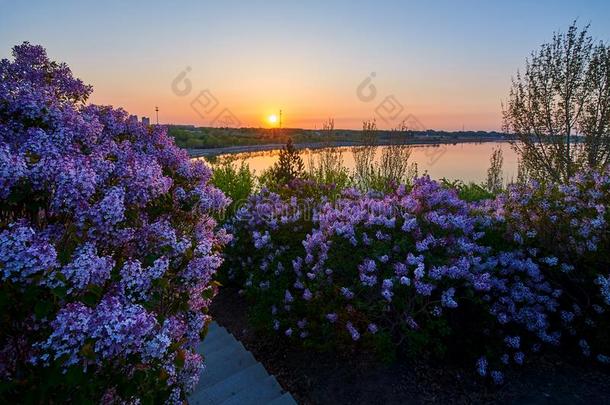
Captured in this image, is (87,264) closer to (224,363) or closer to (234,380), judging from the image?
(234,380)

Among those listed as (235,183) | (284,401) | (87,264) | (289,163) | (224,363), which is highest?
(87,264)

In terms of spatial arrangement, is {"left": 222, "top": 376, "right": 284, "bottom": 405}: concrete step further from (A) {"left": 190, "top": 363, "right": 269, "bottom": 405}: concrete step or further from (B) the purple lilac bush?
(B) the purple lilac bush

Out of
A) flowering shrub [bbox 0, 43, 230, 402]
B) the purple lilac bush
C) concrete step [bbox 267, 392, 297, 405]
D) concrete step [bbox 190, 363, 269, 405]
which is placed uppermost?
flowering shrub [bbox 0, 43, 230, 402]

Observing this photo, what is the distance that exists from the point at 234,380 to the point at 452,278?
234 centimetres

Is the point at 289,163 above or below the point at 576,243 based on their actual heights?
above

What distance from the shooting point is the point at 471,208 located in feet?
18.6

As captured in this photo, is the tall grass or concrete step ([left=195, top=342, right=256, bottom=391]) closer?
concrete step ([left=195, top=342, right=256, bottom=391])

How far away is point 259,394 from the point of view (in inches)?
158

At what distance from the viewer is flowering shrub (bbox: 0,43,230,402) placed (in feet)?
5.88

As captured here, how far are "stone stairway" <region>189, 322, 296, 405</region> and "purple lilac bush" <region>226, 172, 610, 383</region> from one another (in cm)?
49

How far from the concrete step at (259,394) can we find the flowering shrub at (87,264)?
1050 millimetres

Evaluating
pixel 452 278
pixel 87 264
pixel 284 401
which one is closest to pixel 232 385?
pixel 284 401

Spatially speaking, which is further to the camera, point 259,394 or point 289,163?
point 289,163

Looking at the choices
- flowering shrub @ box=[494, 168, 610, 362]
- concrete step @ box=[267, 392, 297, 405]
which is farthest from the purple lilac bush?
concrete step @ box=[267, 392, 297, 405]
